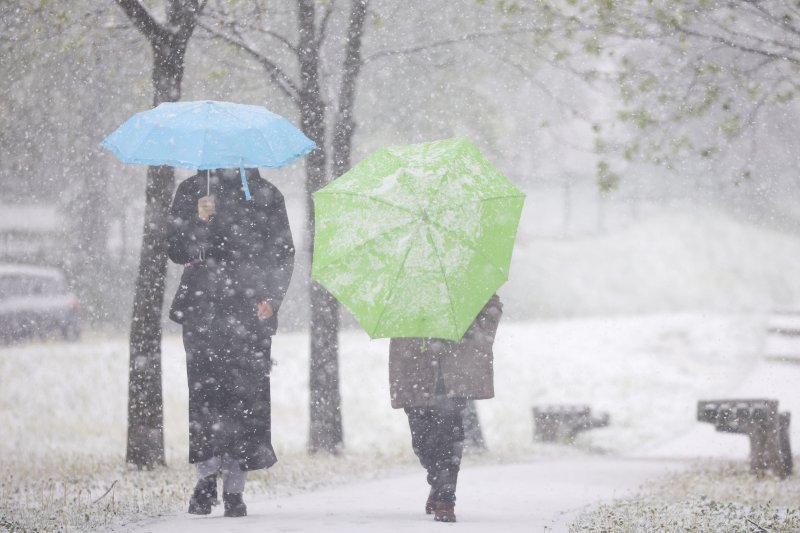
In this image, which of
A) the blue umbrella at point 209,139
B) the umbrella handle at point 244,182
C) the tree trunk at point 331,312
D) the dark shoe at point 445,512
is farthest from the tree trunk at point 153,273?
the dark shoe at point 445,512

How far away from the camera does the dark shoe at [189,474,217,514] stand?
650 centimetres

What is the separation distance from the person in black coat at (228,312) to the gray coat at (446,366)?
33.5 inches

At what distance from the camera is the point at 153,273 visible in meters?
8.65

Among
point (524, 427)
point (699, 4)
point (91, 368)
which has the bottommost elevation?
point (524, 427)

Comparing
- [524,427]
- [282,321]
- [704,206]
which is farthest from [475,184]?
[704,206]

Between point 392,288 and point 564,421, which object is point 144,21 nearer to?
point 392,288

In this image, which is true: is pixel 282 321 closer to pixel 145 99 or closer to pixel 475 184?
pixel 145 99

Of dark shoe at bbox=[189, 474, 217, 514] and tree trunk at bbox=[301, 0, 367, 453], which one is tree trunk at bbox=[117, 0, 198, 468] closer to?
tree trunk at bbox=[301, 0, 367, 453]

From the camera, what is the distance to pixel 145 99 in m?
10.5

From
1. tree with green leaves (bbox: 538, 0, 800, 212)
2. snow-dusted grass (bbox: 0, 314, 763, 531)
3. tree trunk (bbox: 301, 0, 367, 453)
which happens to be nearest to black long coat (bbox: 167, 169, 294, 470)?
snow-dusted grass (bbox: 0, 314, 763, 531)

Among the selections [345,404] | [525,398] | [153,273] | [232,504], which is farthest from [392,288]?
[525,398]

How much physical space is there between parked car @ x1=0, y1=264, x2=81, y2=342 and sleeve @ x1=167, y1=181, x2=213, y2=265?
1208 centimetres

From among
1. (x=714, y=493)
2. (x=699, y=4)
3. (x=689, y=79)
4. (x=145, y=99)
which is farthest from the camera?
(x=689, y=79)

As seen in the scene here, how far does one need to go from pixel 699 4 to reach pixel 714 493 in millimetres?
4545
